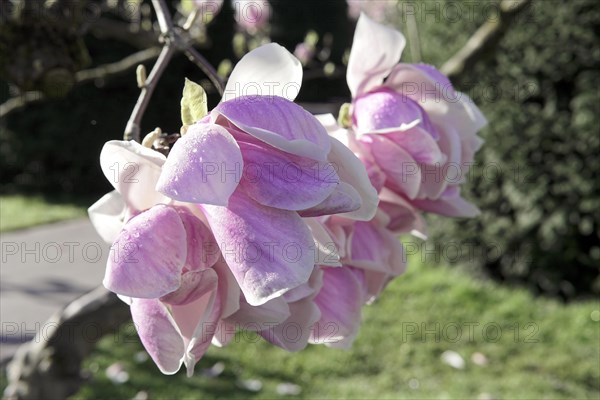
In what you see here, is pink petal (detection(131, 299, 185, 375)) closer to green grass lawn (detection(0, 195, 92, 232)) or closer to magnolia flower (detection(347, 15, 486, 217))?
magnolia flower (detection(347, 15, 486, 217))

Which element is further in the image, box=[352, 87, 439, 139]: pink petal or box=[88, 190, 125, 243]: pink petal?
box=[352, 87, 439, 139]: pink petal

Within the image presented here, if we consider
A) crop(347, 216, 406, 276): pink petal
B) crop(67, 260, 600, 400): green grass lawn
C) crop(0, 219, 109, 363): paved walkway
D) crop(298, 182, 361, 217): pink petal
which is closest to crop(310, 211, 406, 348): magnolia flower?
crop(347, 216, 406, 276): pink petal

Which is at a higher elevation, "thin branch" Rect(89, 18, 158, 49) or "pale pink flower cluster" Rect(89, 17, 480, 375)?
"pale pink flower cluster" Rect(89, 17, 480, 375)

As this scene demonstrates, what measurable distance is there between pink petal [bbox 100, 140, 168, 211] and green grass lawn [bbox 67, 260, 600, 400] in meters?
3.01

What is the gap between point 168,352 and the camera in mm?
525

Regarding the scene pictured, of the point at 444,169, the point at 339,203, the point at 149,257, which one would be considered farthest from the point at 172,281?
the point at 444,169

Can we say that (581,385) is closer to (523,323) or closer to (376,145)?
(523,323)

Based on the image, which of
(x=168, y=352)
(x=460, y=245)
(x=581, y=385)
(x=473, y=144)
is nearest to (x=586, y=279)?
(x=460, y=245)

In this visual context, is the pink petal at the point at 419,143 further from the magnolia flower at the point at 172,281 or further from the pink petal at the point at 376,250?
the magnolia flower at the point at 172,281

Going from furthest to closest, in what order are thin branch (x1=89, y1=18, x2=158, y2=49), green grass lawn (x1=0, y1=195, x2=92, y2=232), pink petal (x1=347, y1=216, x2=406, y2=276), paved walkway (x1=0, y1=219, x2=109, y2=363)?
green grass lawn (x1=0, y1=195, x2=92, y2=232) → paved walkway (x1=0, y1=219, x2=109, y2=363) → thin branch (x1=89, y1=18, x2=158, y2=49) → pink petal (x1=347, y1=216, x2=406, y2=276)

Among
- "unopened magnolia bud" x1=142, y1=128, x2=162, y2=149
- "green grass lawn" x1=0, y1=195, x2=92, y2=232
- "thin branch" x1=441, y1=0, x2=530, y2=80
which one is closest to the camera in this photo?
"unopened magnolia bud" x1=142, y1=128, x2=162, y2=149

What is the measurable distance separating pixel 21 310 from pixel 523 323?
2.97 m

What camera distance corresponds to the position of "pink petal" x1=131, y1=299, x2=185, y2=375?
52cm

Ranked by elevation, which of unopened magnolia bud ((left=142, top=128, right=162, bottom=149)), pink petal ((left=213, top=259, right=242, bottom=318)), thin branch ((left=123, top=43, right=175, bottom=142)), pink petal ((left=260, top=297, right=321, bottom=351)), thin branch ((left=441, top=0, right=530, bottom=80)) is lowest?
Result: thin branch ((left=441, top=0, right=530, bottom=80))
